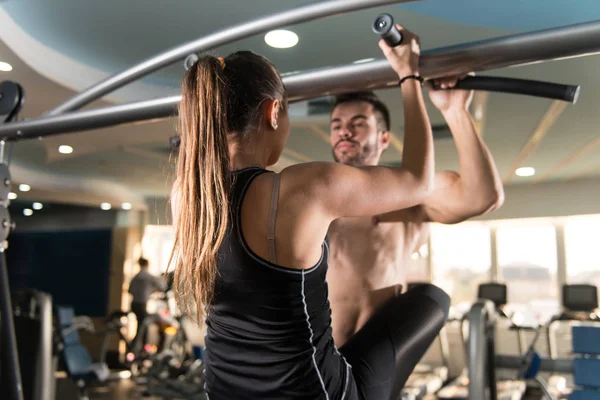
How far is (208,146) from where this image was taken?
1.03m

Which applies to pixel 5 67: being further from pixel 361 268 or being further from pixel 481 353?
pixel 481 353

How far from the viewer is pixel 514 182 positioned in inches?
95.0

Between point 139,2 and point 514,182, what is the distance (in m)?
2.37

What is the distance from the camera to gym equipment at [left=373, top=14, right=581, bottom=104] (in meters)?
0.99

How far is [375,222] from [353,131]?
31cm

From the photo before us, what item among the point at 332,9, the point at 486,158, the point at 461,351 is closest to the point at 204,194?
the point at 332,9

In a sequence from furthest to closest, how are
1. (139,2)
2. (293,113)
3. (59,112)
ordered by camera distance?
(293,113)
(139,2)
(59,112)

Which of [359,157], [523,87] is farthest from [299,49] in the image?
[523,87]

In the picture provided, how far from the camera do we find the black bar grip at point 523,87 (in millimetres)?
1020

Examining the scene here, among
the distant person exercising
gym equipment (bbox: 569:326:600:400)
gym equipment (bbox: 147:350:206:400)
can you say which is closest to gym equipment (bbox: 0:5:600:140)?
gym equipment (bbox: 569:326:600:400)

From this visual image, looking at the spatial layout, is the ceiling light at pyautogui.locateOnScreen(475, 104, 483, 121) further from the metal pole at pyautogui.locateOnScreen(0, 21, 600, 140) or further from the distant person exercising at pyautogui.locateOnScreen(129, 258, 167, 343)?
the distant person exercising at pyautogui.locateOnScreen(129, 258, 167, 343)

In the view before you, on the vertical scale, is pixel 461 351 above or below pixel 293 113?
below

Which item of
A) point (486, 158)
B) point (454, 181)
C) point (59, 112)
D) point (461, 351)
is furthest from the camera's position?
point (461, 351)

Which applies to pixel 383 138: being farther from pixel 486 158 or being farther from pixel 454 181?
pixel 486 158
